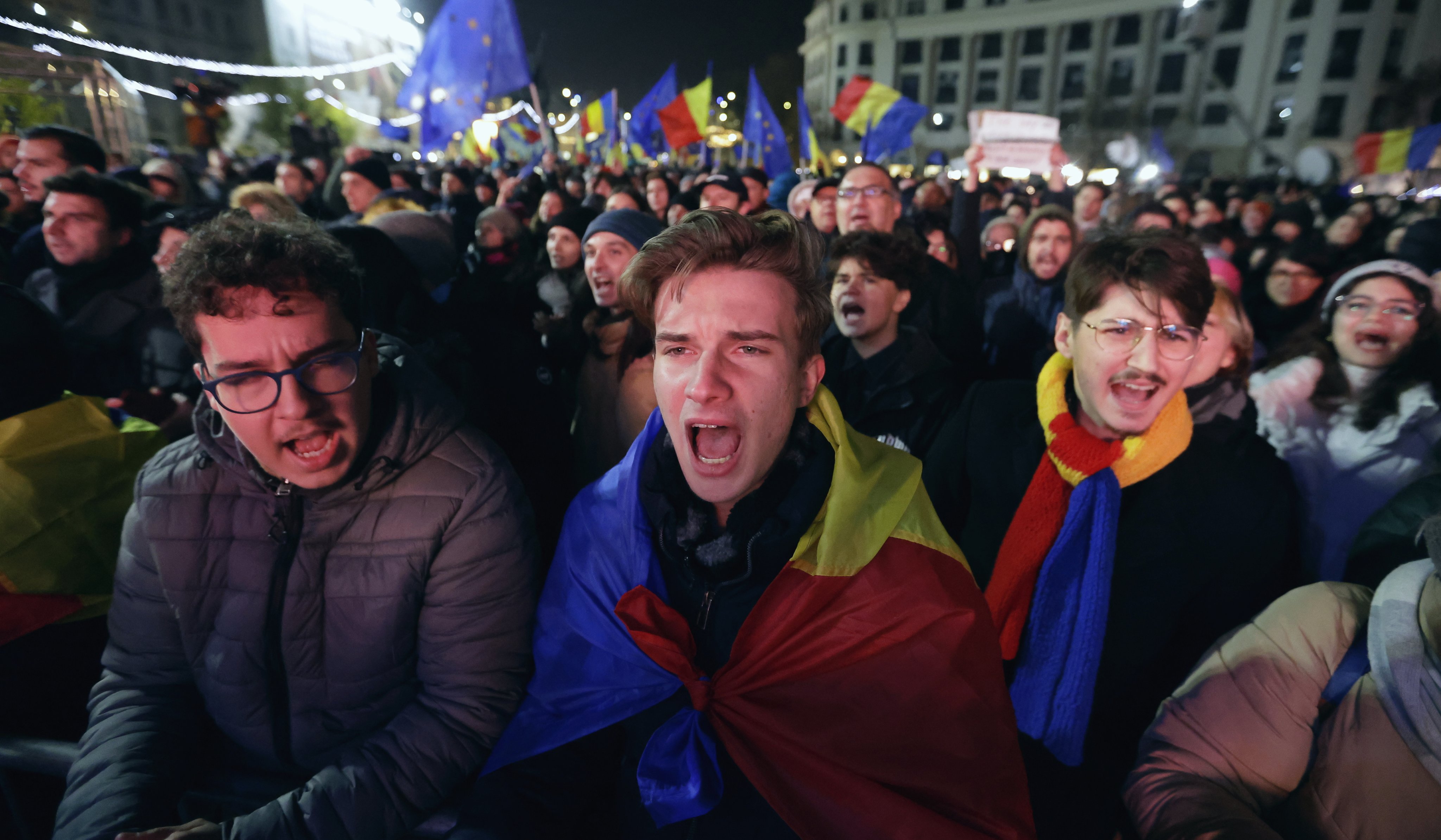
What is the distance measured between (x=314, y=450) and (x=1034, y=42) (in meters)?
75.8

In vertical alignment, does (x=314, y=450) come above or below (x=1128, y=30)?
below

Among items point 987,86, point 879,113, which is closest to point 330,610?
point 879,113

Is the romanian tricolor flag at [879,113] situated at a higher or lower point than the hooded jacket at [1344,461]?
higher

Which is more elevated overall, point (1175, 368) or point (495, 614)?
point (1175, 368)

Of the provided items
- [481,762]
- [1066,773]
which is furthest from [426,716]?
[1066,773]

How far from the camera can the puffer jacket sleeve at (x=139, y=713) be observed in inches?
66.7

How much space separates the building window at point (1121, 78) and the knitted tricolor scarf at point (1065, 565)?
67423 mm

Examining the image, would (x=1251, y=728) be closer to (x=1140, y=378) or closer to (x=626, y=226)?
(x=1140, y=378)

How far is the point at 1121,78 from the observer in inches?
2208

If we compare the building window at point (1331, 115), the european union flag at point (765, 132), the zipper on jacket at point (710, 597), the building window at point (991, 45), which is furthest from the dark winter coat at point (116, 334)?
the building window at point (991, 45)

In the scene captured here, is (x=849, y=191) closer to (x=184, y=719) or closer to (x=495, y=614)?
(x=495, y=614)

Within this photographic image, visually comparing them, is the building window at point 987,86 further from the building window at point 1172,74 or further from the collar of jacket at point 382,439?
the collar of jacket at point 382,439

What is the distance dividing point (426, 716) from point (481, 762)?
0.21m

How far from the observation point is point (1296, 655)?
1738mm
